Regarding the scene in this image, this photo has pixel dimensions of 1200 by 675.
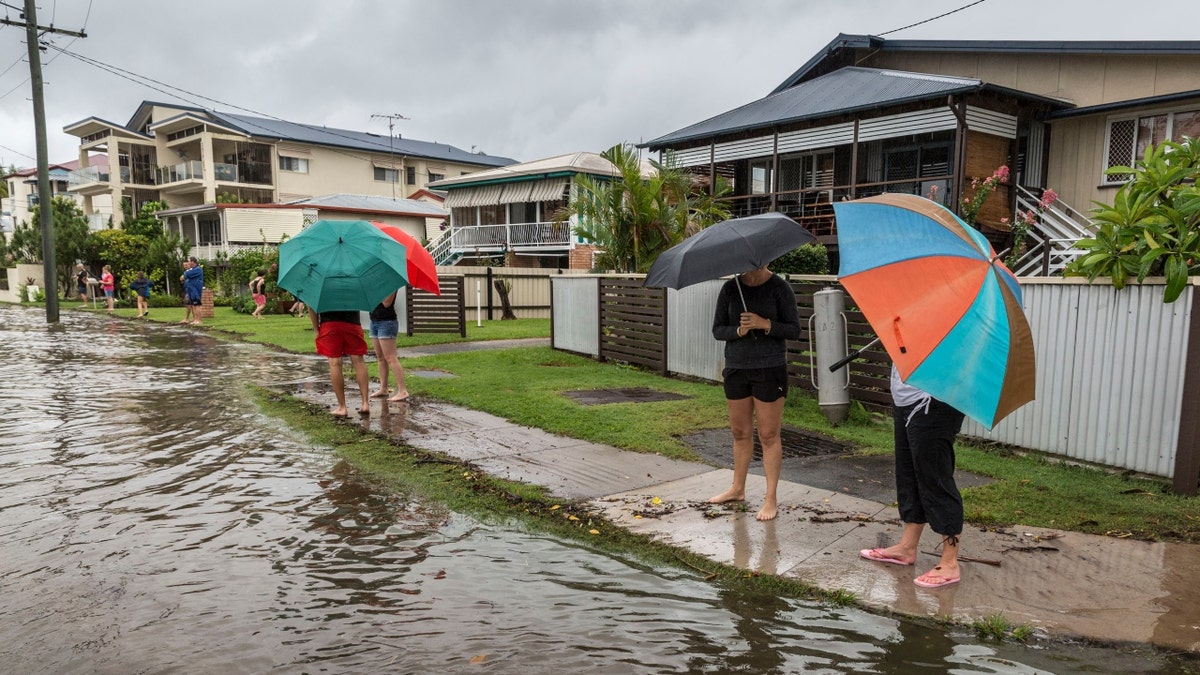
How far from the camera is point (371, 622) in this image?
12.2ft

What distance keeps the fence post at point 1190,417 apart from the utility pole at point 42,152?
27121 mm

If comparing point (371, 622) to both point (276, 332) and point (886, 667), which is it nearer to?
point (886, 667)

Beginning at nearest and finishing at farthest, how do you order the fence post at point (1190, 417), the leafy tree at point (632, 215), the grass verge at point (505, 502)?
the grass verge at point (505, 502)
the fence post at point (1190, 417)
the leafy tree at point (632, 215)

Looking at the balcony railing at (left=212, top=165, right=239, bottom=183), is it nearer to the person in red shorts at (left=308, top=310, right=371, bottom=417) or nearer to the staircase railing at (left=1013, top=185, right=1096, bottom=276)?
the person in red shorts at (left=308, top=310, right=371, bottom=417)

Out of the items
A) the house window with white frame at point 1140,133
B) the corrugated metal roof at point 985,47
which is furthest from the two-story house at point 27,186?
the house window with white frame at point 1140,133

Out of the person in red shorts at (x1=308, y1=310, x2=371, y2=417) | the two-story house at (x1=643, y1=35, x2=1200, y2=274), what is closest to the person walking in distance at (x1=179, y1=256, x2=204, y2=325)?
the two-story house at (x1=643, y1=35, x2=1200, y2=274)

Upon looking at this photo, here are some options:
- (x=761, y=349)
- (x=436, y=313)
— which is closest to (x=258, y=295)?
(x=436, y=313)

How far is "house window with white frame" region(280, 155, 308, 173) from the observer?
4623 cm

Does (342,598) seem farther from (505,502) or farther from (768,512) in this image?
(768,512)

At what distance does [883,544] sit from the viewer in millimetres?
4605

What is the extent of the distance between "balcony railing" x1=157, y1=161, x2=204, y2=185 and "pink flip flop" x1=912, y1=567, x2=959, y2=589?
1876 inches

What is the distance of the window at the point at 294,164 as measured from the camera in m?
46.2

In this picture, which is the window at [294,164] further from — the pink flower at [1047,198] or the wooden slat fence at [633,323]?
the pink flower at [1047,198]

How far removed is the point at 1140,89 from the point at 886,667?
16863mm
